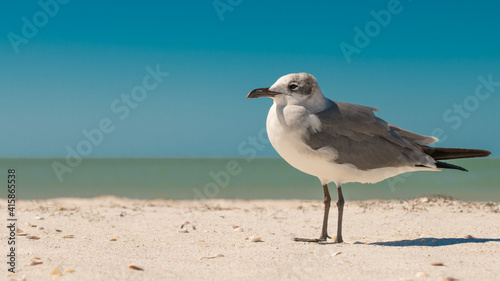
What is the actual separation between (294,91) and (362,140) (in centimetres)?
106

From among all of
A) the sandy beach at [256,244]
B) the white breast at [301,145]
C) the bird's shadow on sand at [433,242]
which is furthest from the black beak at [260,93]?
the bird's shadow on sand at [433,242]

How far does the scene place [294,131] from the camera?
5.34 meters

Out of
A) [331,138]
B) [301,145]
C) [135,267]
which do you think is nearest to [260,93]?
[301,145]

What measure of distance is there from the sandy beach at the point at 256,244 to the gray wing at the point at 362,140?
42.2 inches

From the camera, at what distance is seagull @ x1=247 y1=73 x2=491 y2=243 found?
212 inches

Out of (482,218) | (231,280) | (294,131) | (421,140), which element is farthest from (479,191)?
(231,280)

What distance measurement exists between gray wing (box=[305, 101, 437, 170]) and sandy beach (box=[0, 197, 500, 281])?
1.07 meters

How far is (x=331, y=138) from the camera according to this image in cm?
546

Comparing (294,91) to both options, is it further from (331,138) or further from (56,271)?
(56,271)

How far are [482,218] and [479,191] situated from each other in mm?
13049

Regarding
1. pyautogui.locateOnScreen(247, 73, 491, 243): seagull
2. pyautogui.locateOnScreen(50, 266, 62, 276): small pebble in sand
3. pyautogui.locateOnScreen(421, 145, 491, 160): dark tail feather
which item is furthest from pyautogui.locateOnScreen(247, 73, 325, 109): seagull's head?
pyautogui.locateOnScreen(50, 266, 62, 276): small pebble in sand

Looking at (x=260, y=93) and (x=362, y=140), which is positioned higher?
(x=260, y=93)

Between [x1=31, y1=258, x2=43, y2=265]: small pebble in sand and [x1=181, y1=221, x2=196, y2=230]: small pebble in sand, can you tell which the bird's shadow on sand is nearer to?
[x1=181, y1=221, x2=196, y2=230]: small pebble in sand

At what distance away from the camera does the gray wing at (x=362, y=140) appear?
5.47 m
